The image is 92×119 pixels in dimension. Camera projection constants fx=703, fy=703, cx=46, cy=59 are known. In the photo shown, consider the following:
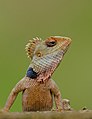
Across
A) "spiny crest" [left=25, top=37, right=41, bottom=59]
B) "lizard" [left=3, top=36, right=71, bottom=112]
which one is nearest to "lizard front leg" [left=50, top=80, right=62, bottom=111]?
"lizard" [left=3, top=36, right=71, bottom=112]

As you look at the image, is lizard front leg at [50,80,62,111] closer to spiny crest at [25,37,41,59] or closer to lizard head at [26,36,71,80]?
lizard head at [26,36,71,80]

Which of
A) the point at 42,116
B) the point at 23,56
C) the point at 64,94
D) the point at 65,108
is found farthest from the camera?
the point at 23,56

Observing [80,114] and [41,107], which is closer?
[80,114]

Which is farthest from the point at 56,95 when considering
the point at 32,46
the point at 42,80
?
the point at 32,46

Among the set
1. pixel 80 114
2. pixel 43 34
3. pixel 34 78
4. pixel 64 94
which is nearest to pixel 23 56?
pixel 43 34

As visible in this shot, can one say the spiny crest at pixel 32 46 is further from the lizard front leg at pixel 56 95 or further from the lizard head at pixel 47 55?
the lizard front leg at pixel 56 95

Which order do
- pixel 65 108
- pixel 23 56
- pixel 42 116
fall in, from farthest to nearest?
pixel 23 56
pixel 65 108
pixel 42 116

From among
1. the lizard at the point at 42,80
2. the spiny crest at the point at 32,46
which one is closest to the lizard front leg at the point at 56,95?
the lizard at the point at 42,80

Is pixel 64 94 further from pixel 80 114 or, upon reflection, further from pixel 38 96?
pixel 80 114
